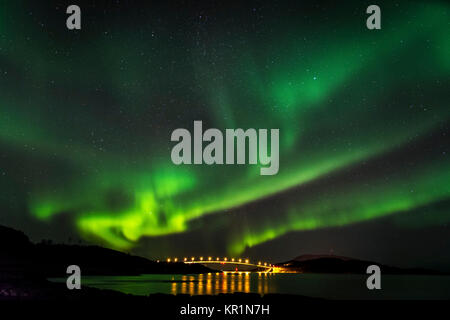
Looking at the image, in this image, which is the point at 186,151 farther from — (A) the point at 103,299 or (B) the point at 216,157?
(A) the point at 103,299

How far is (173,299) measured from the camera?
37.5 meters

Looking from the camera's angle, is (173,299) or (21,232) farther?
(21,232)

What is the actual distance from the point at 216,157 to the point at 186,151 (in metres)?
2.17
